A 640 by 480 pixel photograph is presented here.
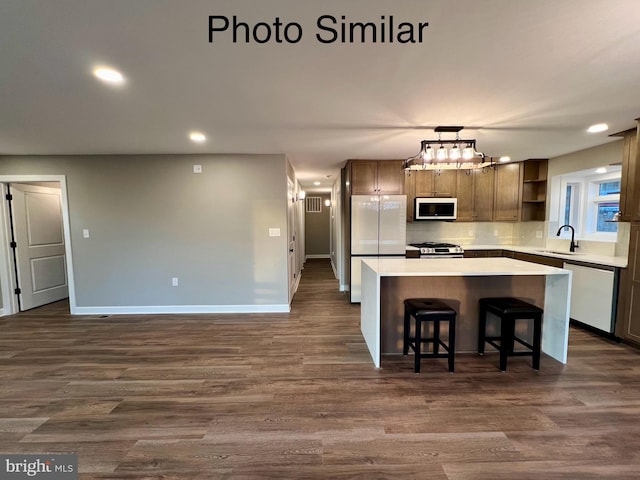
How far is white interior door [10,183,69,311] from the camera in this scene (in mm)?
4199

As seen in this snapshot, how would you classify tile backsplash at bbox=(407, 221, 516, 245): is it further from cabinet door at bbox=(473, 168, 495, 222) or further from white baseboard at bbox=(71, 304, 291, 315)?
white baseboard at bbox=(71, 304, 291, 315)

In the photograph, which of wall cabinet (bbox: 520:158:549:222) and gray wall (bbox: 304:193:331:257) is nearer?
wall cabinet (bbox: 520:158:549:222)

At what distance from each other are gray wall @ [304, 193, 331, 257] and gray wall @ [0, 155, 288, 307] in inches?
215

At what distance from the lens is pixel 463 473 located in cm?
149

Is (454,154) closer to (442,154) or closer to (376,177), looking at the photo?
(442,154)

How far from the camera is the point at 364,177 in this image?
175 inches

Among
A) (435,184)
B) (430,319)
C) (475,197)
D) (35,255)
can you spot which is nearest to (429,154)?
(430,319)

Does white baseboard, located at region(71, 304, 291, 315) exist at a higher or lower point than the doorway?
lower

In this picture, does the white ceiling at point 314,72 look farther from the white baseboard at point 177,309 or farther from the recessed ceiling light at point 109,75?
the white baseboard at point 177,309

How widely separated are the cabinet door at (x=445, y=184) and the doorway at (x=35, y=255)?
5.71 m

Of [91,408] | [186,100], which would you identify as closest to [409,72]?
[186,100]

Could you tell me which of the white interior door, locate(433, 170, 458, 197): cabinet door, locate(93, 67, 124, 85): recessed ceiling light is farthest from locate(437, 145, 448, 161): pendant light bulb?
the white interior door

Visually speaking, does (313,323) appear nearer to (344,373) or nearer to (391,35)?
(344,373)

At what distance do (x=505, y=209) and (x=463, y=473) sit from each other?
4.42 meters
